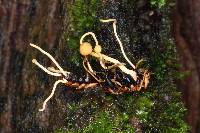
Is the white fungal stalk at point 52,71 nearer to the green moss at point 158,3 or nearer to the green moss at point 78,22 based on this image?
the green moss at point 78,22

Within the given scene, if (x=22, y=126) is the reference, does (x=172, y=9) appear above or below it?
above

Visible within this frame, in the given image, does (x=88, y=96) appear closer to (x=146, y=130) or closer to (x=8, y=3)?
(x=146, y=130)

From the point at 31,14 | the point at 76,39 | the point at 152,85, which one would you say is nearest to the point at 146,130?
the point at 152,85

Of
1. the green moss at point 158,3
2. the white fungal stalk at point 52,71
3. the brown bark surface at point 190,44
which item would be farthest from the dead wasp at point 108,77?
the brown bark surface at point 190,44

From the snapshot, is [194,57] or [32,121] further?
[194,57]

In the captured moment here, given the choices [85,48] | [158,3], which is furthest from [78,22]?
[158,3]

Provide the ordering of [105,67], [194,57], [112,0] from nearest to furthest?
1. [105,67]
2. [112,0]
3. [194,57]

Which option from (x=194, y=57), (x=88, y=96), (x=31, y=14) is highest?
(x=31, y=14)

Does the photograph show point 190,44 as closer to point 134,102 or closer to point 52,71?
point 134,102

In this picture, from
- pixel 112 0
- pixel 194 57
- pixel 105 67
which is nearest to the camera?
pixel 105 67
